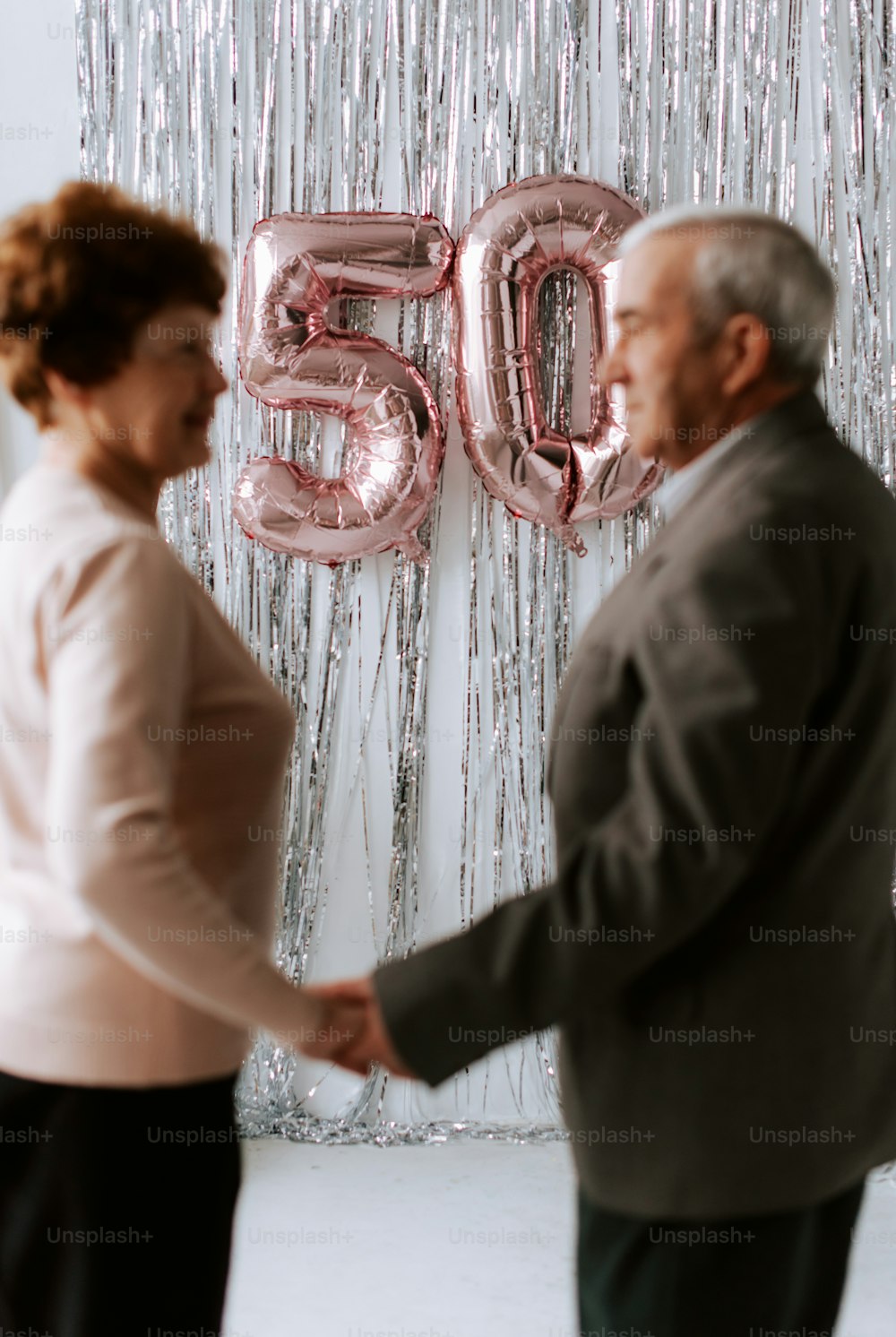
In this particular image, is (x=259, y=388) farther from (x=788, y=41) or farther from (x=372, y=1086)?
(x=372, y=1086)

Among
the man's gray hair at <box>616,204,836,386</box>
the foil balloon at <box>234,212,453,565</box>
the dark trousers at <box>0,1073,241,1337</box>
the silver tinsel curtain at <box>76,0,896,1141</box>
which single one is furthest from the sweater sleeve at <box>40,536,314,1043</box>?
the silver tinsel curtain at <box>76,0,896,1141</box>

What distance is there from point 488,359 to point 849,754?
65.6 inches

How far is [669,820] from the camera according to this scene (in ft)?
3.48

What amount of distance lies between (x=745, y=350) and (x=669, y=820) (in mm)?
426

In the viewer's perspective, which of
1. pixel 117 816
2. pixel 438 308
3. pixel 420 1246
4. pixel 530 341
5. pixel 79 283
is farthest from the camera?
pixel 438 308

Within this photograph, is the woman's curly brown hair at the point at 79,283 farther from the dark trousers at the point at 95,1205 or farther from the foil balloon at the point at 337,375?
the foil balloon at the point at 337,375

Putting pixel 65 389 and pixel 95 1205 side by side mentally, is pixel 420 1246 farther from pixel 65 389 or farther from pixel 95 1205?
pixel 65 389

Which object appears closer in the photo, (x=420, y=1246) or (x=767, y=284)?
(x=767, y=284)

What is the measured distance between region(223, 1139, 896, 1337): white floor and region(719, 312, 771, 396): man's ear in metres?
1.60

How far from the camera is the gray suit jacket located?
1.05 meters

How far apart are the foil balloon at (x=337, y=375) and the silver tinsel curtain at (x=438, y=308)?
15 cm

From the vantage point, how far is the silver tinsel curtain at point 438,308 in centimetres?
275

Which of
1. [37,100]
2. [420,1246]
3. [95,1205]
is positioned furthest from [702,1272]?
Answer: [37,100]

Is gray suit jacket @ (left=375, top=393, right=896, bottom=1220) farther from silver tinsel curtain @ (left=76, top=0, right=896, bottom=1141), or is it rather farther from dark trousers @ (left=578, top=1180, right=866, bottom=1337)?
silver tinsel curtain @ (left=76, top=0, right=896, bottom=1141)
